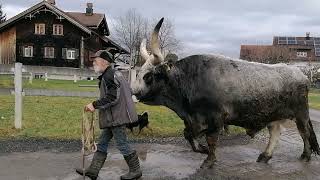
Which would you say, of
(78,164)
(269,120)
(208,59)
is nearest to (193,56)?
(208,59)

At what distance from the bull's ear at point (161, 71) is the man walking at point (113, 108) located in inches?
43.4

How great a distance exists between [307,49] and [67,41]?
51.7m

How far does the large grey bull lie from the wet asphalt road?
0.34 meters

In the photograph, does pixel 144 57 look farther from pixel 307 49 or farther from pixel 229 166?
pixel 307 49

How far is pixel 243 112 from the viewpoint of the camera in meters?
8.20

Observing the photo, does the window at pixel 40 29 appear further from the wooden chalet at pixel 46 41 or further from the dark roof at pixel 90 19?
the dark roof at pixel 90 19

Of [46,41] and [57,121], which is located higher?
[46,41]

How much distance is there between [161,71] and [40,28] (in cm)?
4615

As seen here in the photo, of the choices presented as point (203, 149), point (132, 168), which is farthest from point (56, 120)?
point (132, 168)

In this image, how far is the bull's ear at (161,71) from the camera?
7961 mm

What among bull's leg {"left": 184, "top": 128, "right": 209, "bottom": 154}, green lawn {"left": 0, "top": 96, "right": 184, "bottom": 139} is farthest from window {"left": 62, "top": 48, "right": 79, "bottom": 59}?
bull's leg {"left": 184, "top": 128, "right": 209, "bottom": 154}

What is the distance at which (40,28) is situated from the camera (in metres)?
52.1

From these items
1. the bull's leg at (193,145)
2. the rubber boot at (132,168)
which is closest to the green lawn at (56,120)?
the bull's leg at (193,145)

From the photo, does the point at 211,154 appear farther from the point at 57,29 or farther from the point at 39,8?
the point at 57,29
